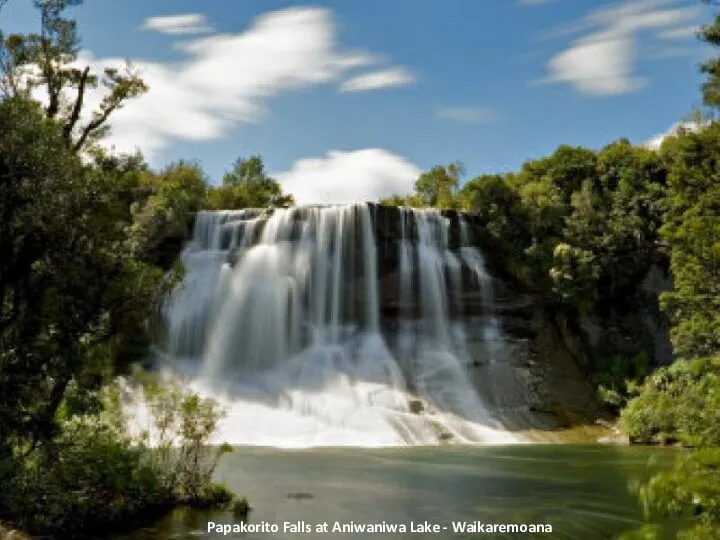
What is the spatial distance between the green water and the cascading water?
15.3 ft

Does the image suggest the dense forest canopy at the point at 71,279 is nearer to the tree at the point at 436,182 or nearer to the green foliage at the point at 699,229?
the green foliage at the point at 699,229

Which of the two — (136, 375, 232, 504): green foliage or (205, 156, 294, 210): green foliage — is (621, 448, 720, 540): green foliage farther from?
(205, 156, 294, 210): green foliage

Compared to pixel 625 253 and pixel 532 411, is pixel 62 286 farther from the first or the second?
pixel 625 253

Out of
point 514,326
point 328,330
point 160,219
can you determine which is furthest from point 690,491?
point 160,219

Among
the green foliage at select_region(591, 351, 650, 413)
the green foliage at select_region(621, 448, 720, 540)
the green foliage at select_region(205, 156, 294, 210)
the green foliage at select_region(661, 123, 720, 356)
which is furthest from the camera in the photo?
the green foliage at select_region(205, 156, 294, 210)

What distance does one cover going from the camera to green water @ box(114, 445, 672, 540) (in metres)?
13.1

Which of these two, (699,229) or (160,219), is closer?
(699,229)

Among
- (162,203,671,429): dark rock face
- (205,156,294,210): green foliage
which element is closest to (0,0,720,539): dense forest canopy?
(162,203,671,429): dark rock face

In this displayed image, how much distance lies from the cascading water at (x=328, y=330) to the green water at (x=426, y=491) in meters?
4.67

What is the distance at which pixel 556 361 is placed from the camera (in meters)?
37.5

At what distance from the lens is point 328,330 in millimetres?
36375

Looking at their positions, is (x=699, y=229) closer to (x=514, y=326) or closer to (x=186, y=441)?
(x=186, y=441)

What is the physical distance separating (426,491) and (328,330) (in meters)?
19.8

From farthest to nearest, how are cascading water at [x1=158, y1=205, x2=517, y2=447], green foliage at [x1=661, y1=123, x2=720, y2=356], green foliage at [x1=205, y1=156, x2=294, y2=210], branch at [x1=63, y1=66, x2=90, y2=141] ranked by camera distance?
green foliage at [x1=205, y1=156, x2=294, y2=210], cascading water at [x1=158, y1=205, x2=517, y2=447], branch at [x1=63, y1=66, x2=90, y2=141], green foliage at [x1=661, y1=123, x2=720, y2=356]
